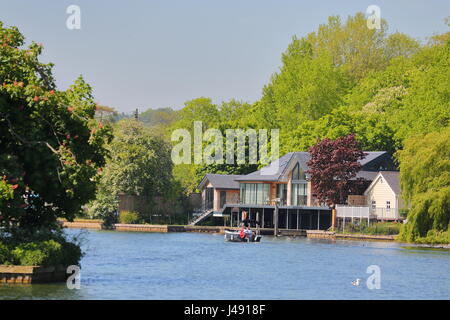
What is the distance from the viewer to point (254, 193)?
101750 mm

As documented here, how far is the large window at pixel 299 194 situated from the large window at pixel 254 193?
142 inches

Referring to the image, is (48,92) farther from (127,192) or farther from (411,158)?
(127,192)

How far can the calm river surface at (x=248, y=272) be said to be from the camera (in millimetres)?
38719

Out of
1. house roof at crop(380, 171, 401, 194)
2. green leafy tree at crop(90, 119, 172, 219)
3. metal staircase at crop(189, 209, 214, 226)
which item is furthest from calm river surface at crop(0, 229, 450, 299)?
metal staircase at crop(189, 209, 214, 226)

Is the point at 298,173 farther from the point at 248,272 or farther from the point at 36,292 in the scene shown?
the point at 36,292

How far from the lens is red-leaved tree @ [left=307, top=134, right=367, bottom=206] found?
296 ft

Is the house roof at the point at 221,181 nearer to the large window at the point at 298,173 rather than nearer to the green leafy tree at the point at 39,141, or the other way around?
the large window at the point at 298,173

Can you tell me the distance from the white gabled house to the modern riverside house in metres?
2.01

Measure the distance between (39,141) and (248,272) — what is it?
633 inches

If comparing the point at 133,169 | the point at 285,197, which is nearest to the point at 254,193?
the point at 285,197

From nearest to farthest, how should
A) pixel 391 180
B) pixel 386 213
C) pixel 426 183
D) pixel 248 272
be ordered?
1. pixel 248 272
2. pixel 426 183
3. pixel 386 213
4. pixel 391 180

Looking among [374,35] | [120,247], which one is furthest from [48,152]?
[374,35]

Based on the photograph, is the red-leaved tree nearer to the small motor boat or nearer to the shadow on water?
the small motor boat

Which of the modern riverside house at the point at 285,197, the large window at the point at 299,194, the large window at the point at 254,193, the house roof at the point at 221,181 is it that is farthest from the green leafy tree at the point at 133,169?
the large window at the point at 299,194
